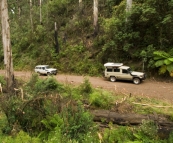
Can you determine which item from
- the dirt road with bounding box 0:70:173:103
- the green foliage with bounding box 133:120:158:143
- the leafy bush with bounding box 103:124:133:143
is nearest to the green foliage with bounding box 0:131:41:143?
the leafy bush with bounding box 103:124:133:143

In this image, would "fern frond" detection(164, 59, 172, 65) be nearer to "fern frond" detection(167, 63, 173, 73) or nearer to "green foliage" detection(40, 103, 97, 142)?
"fern frond" detection(167, 63, 173, 73)

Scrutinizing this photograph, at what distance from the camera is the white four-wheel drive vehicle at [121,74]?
48.9 ft

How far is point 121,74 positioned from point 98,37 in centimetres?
763

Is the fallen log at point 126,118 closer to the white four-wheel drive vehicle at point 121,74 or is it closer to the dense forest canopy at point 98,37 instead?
the white four-wheel drive vehicle at point 121,74

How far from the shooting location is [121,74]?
50.9 ft

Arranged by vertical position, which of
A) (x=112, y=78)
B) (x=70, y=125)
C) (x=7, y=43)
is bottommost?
(x=70, y=125)

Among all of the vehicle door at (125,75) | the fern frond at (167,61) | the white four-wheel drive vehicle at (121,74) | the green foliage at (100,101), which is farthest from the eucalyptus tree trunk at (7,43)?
the fern frond at (167,61)

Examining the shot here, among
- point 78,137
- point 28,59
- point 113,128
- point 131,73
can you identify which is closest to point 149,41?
point 131,73

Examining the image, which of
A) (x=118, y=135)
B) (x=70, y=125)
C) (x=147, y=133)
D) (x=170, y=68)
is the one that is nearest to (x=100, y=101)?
(x=118, y=135)

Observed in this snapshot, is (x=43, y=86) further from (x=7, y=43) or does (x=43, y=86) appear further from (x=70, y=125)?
(x=70, y=125)

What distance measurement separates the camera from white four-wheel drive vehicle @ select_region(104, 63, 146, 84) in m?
14.9

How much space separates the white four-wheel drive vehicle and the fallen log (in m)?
5.54

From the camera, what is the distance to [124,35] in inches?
688

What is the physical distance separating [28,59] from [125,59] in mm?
13685
